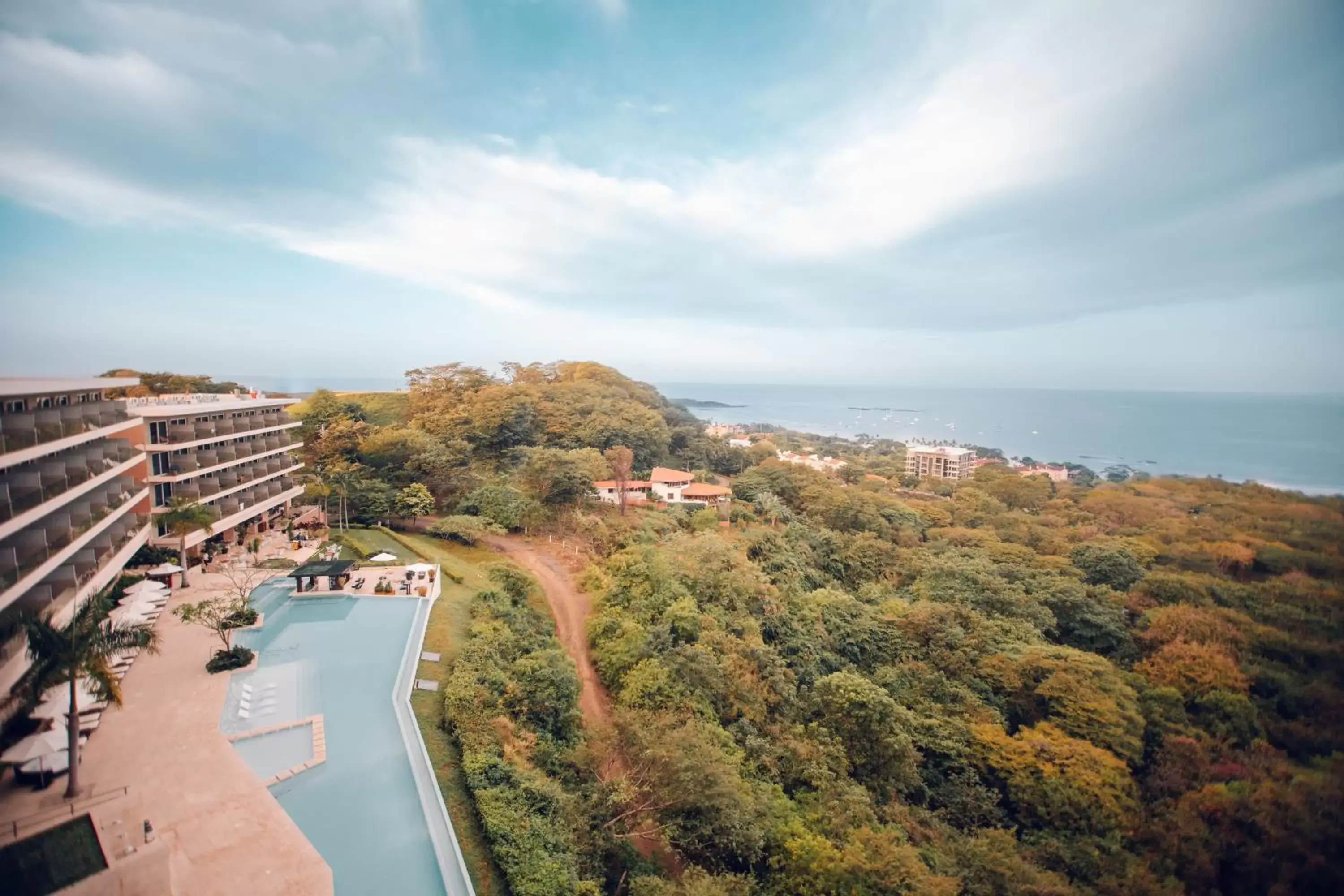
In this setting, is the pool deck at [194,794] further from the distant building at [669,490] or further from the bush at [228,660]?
the distant building at [669,490]

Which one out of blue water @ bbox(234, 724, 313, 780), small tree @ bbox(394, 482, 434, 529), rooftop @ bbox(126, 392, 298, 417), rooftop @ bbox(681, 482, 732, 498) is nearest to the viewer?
blue water @ bbox(234, 724, 313, 780)

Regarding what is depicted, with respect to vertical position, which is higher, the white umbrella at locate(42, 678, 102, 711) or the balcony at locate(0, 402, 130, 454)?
the balcony at locate(0, 402, 130, 454)

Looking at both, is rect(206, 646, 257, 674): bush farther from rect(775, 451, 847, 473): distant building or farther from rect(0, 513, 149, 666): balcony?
rect(775, 451, 847, 473): distant building

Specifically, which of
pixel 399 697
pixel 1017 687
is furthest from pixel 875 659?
pixel 399 697

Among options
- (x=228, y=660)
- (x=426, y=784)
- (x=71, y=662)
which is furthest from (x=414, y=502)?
(x=71, y=662)

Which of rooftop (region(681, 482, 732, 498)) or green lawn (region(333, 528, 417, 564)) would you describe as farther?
rooftop (region(681, 482, 732, 498))

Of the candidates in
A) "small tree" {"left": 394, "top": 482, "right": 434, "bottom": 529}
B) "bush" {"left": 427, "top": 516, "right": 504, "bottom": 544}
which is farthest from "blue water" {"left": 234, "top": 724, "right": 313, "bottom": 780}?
"small tree" {"left": 394, "top": 482, "right": 434, "bottom": 529}
